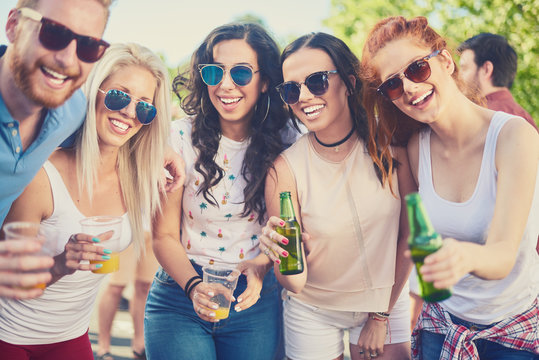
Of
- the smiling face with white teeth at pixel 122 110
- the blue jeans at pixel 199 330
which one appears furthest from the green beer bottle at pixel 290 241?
the smiling face with white teeth at pixel 122 110

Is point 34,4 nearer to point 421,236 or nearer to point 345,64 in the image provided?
point 345,64

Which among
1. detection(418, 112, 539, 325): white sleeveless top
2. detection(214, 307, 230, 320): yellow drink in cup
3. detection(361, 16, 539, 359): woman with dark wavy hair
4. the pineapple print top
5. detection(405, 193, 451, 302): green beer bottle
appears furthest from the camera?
the pineapple print top

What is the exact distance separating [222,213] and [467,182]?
1.45 meters

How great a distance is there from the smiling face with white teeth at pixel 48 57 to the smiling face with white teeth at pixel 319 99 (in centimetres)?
122

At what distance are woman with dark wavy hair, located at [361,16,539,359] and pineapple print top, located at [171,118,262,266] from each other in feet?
3.50

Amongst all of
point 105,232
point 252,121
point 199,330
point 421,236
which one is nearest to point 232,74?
point 252,121

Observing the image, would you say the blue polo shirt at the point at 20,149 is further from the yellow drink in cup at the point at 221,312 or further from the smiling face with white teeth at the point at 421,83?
the smiling face with white teeth at the point at 421,83

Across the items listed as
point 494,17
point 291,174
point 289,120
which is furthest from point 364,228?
point 494,17

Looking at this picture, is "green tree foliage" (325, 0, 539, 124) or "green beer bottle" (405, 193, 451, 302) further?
"green tree foliage" (325, 0, 539, 124)

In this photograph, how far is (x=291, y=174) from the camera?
2.84 meters

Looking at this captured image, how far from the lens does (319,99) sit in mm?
2777

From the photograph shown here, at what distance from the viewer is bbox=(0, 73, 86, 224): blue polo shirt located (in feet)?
6.91

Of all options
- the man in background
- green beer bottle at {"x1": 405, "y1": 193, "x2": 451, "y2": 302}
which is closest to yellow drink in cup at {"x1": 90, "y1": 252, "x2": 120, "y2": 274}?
green beer bottle at {"x1": 405, "y1": 193, "x2": 451, "y2": 302}

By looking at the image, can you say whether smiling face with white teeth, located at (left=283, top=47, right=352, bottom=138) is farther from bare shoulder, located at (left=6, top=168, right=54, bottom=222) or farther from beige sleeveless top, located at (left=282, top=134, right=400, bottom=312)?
bare shoulder, located at (left=6, top=168, right=54, bottom=222)
